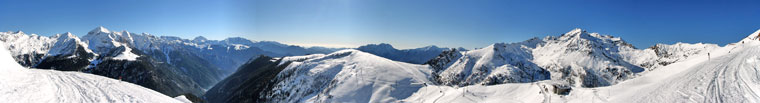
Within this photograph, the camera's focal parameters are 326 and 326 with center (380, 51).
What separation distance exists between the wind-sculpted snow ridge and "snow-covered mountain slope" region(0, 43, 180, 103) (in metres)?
40.5

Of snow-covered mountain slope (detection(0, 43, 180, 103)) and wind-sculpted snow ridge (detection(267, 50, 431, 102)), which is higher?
snow-covered mountain slope (detection(0, 43, 180, 103))

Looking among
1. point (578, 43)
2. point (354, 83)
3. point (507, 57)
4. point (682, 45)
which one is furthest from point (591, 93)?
point (578, 43)

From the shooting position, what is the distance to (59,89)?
3409 cm

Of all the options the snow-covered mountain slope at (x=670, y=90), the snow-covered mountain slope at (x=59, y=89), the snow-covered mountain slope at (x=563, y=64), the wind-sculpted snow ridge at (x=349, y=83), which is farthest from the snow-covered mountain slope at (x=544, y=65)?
the snow-covered mountain slope at (x=59, y=89)

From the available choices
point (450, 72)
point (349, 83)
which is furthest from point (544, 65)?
point (349, 83)

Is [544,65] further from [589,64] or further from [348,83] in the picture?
[348,83]

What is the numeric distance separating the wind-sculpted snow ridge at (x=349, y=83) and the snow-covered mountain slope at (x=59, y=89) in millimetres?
40476

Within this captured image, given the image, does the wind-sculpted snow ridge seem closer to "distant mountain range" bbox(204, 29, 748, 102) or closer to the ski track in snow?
"distant mountain range" bbox(204, 29, 748, 102)

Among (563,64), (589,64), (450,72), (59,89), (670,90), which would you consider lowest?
(450,72)

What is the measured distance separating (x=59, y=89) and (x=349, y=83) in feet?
184

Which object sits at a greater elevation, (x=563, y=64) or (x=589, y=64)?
(x=589, y=64)

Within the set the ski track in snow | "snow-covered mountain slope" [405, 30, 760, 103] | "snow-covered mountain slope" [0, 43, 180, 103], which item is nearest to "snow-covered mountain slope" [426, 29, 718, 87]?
"snow-covered mountain slope" [405, 30, 760, 103]

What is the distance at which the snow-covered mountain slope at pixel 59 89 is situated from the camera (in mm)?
29475

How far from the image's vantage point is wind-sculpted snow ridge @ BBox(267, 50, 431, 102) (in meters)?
73.4
